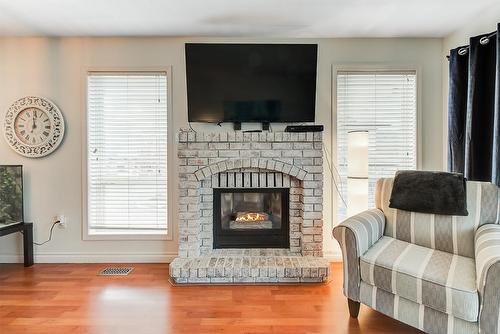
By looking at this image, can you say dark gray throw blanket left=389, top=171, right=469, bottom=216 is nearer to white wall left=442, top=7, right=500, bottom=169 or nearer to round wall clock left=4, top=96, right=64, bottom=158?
white wall left=442, top=7, right=500, bottom=169

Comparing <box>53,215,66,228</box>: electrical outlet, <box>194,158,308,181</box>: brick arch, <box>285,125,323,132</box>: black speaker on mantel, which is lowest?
<box>53,215,66,228</box>: electrical outlet

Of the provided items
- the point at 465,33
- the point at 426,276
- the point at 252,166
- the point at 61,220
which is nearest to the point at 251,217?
the point at 252,166

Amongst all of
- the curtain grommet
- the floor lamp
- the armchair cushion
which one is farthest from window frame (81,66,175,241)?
the curtain grommet

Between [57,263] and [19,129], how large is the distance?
1.38 metres

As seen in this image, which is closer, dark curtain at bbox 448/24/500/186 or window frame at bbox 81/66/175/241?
dark curtain at bbox 448/24/500/186

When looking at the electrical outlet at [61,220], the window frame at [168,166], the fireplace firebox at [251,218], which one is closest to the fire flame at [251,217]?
the fireplace firebox at [251,218]

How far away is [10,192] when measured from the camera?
3.20 m

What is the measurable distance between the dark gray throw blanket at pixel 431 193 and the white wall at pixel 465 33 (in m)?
1.06

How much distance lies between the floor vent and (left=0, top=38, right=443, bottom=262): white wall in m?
0.19

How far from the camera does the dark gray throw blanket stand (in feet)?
7.46

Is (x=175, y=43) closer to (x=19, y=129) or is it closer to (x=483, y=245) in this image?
(x=19, y=129)

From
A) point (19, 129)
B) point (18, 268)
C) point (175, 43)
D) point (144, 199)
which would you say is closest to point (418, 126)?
point (175, 43)

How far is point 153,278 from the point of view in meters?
2.95

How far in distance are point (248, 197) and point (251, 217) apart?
0.20 meters
